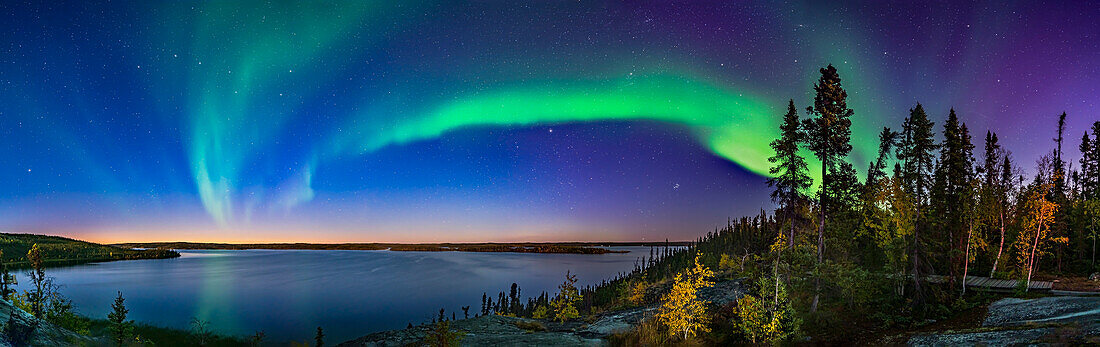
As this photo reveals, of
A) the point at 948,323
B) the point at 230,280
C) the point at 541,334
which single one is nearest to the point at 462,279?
the point at 230,280

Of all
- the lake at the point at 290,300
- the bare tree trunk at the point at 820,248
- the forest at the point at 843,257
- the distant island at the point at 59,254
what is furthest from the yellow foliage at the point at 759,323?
the distant island at the point at 59,254

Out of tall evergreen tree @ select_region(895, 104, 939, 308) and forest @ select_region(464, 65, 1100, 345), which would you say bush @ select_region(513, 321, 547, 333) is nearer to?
forest @ select_region(464, 65, 1100, 345)

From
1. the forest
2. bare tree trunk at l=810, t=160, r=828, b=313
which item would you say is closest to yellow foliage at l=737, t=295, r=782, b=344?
the forest

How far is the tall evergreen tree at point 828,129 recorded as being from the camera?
913 inches

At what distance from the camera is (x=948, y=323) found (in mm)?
19219

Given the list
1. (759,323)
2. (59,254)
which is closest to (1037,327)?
(759,323)

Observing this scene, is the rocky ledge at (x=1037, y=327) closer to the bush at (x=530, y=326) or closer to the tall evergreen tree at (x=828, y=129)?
the tall evergreen tree at (x=828, y=129)

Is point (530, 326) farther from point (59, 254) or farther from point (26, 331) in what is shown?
point (59, 254)

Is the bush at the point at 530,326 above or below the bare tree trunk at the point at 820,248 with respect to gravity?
below

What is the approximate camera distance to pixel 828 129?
76.3 feet

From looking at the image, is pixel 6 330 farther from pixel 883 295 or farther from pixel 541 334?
pixel 883 295

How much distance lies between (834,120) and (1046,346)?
1399cm

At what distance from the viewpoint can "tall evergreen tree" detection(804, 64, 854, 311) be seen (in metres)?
23.2

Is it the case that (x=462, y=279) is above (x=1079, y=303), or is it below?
below
